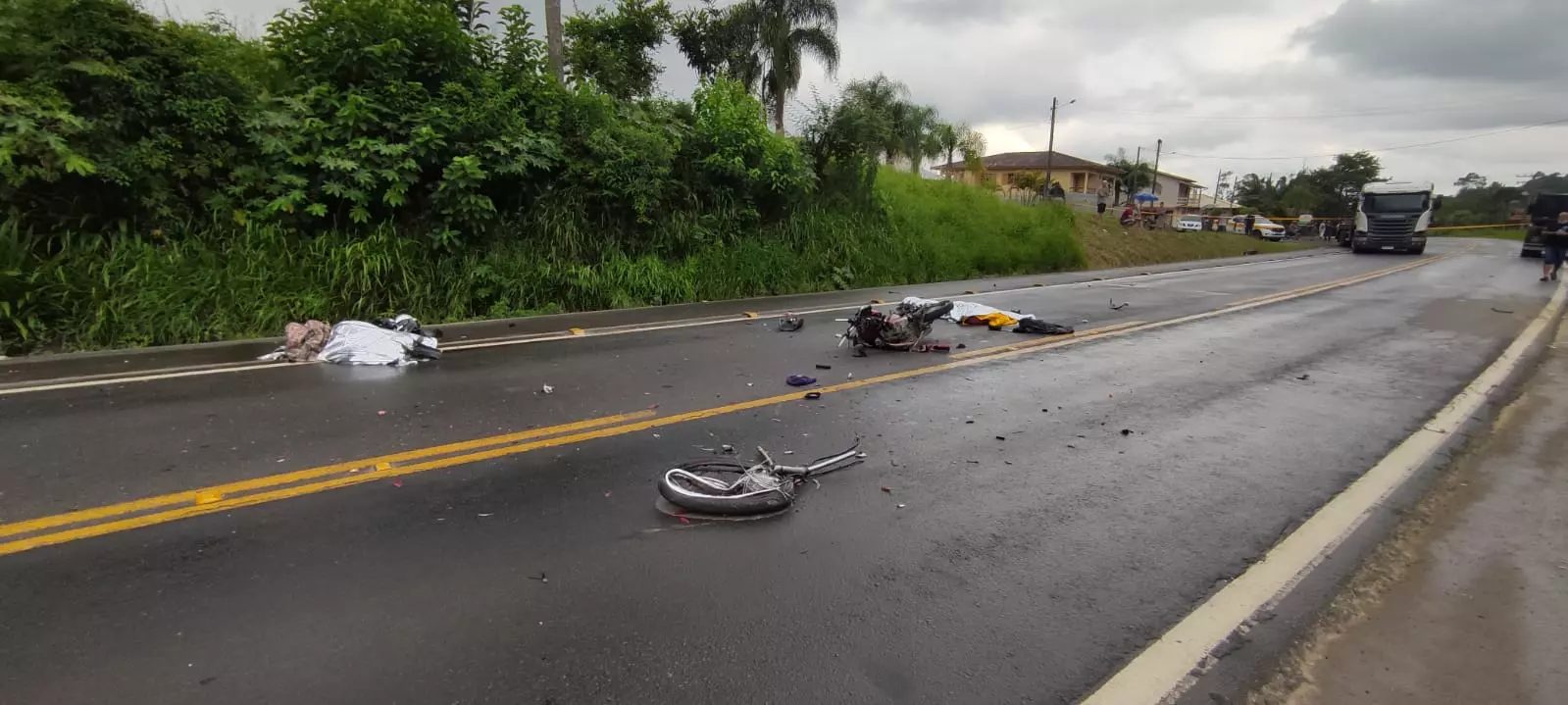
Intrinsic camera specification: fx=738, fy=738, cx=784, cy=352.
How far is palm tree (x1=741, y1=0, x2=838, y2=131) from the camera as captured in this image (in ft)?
99.9

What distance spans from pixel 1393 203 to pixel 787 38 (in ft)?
87.3

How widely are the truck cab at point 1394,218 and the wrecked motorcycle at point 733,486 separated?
3715 cm

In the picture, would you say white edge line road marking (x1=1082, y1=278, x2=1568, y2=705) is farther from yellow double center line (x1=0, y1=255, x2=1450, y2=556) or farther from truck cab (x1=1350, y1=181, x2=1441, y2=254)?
truck cab (x1=1350, y1=181, x2=1441, y2=254)

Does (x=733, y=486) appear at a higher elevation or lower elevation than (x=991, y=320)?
lower

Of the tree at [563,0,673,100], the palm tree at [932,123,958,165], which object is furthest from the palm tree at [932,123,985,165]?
the tree at [563,0,673,100]

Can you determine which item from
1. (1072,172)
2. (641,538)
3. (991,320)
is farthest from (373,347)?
(1072,172)

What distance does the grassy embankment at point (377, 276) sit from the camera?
7.69 metres

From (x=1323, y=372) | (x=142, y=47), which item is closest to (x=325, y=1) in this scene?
(x=142, y=47)

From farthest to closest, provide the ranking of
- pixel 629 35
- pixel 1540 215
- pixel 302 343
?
1. pixel 1540 215
2. pixel 629 35
3. pixel 302 343

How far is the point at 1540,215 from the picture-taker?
2983cm

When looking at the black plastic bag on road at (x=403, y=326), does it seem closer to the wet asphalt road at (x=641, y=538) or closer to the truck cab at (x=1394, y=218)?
the wet asphalt road at (x=641, y=538)

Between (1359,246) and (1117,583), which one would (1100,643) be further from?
(1359,246)

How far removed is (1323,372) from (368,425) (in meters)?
8.86

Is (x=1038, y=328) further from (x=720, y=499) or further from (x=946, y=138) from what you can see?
(x=946, y=138)
